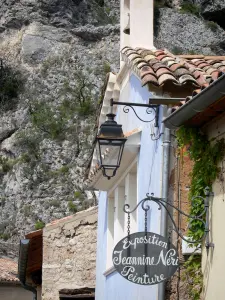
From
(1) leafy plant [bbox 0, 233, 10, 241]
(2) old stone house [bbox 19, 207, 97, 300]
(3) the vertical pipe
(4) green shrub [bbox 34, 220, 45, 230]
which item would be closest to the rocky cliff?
(1) leafy plant [bbox 0, 233, 10, 241]

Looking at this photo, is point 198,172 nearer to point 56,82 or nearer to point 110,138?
point 110,138

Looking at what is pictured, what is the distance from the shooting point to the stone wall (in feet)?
49.3

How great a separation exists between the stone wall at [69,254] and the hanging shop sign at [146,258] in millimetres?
7979

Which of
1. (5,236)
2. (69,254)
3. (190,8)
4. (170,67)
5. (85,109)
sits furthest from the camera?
(190,8)

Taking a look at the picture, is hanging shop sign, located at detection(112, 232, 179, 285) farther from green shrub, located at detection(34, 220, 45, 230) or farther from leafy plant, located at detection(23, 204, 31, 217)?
leafy plant, located at detection(23, 204, 31, 217)

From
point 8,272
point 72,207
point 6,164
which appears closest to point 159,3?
point 6,164

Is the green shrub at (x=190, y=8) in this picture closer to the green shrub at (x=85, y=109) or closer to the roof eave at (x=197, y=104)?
the green shrub at (x=85, y=109)

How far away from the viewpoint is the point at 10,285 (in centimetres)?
2955

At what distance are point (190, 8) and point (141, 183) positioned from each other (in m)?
45.4

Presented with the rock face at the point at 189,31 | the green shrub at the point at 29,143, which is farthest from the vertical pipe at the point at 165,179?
the rock face at the point at 189,31

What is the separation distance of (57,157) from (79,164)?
1788 mm

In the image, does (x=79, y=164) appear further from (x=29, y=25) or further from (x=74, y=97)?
(x=29, y=25)

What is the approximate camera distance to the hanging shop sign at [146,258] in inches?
276

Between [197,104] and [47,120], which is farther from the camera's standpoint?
[47,120]
